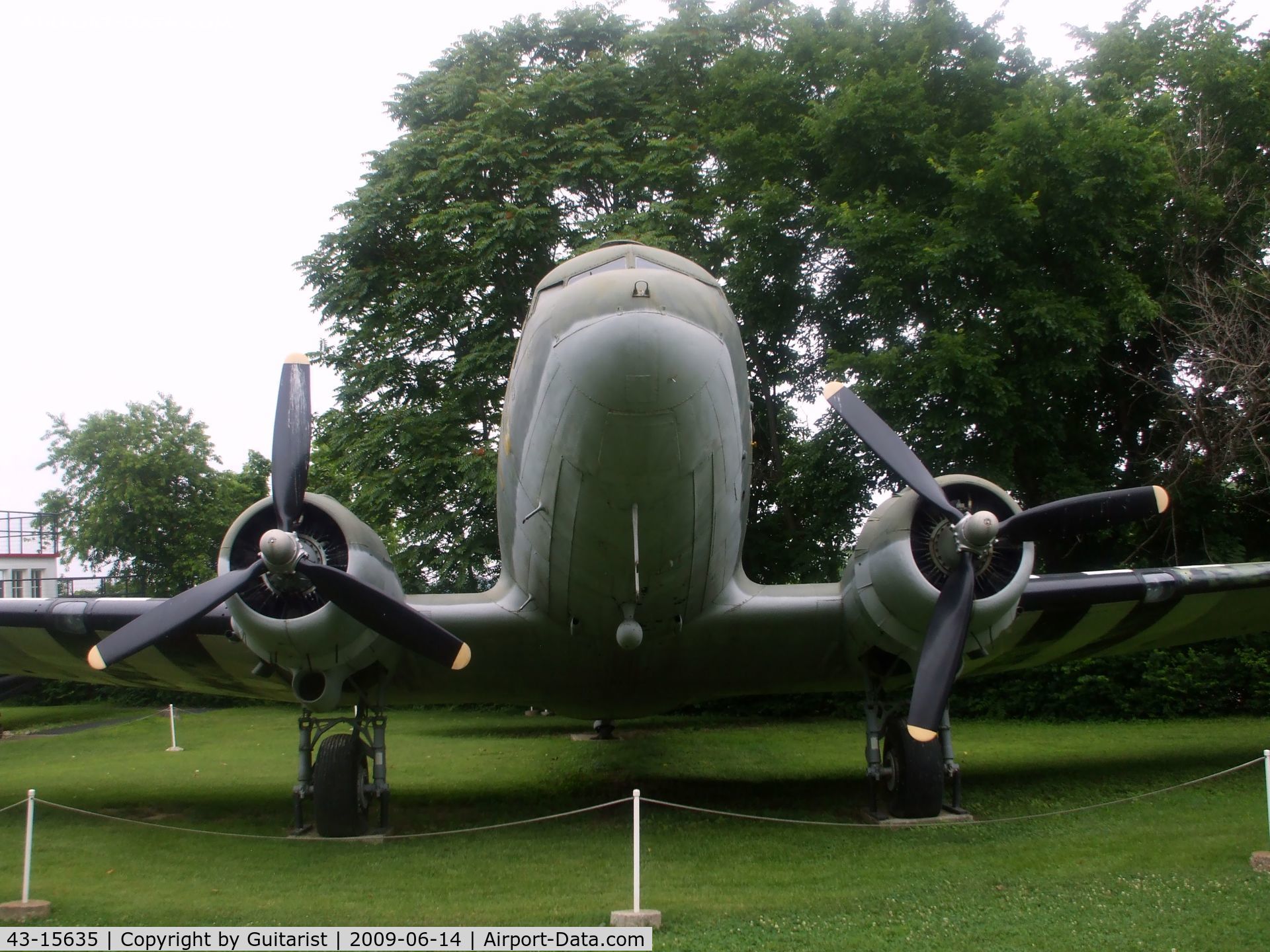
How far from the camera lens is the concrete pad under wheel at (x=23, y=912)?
5949mm

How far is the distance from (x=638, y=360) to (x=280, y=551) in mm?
3132

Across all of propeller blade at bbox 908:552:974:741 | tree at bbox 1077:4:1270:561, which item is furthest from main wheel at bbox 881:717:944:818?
tree at bbox 1077:4:1270:561

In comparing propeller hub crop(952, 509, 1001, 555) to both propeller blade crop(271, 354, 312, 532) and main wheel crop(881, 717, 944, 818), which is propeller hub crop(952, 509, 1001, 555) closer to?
main wheel crop(881, 717, 944, 818)

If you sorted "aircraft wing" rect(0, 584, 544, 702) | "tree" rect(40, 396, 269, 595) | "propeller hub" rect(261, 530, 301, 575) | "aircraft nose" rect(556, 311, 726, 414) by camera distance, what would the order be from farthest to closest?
"tree" rect(40, 396, 269, 595), "aircraft wing" rect(0, 584, 544, 702), "propeller hub" rect(261, 530, 301, 575), "aircraft nose" rect(556, 311, 726, 414)

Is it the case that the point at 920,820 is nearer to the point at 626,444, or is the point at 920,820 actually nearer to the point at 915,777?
the point at 915,777

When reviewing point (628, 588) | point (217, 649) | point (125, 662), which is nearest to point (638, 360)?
point (628, 588)

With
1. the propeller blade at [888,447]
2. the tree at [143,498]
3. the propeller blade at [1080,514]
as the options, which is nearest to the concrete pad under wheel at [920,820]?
the propeller blade at [1080,514]

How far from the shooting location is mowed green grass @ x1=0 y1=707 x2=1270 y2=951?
561 cm

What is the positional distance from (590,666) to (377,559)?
218 cm

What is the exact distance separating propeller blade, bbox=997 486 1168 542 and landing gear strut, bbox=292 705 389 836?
219 inches

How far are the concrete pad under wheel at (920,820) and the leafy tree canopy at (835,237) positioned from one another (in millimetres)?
7353

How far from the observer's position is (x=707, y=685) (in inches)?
386

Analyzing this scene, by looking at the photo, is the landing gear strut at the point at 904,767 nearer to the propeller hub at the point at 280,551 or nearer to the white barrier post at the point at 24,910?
the propeller hub at the point at 280,551

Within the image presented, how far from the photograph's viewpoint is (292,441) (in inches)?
312
